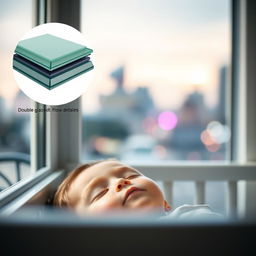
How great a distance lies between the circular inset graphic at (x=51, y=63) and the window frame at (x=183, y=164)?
0.54 ft

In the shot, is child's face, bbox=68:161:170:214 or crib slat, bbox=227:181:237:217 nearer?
child's face, bbox=68:161:170:214

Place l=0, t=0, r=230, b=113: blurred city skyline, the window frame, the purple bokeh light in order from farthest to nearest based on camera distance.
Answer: the purple bokeh light, l=0, t=0, r=230, b=113: blurred city skyline, the window frame

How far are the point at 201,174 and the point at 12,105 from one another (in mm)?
766

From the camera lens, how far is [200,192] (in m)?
1.30

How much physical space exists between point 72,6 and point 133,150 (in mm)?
1683

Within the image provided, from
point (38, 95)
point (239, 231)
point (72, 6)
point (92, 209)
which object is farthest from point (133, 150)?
point (239, 231)

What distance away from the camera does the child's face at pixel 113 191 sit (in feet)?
2.56

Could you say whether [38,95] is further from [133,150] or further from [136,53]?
[133,150]

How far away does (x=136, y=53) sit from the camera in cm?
181

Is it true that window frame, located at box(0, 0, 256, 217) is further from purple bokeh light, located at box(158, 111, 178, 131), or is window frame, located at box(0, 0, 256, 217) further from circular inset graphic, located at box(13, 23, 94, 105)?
purple bokeh light, located at box(158, 111, 178, 131)

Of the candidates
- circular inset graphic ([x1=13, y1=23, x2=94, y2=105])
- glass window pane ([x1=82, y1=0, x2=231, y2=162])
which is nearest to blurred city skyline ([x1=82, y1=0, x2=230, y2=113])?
glass window pane ([x1=82, y1=0, x2=231, y2=162])

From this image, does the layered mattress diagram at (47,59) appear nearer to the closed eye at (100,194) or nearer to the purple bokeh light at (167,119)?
the closed eye at (100,194)

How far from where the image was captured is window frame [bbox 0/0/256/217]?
1.21 metres

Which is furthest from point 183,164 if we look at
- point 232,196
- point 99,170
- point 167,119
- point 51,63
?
point 167,119
